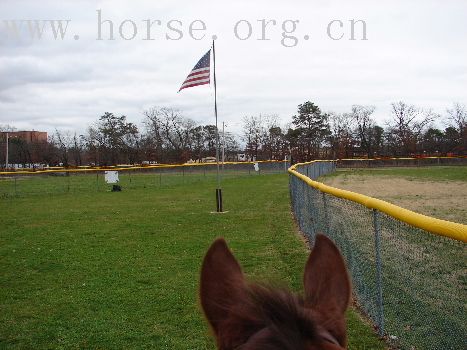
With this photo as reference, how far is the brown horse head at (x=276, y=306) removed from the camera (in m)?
1.00

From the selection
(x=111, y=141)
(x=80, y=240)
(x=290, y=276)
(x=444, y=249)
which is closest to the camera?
(x=444, y=249)

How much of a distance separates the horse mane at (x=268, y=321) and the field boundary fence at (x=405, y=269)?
1843 millimetres

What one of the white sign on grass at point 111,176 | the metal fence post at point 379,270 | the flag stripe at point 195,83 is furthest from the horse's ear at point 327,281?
the white sign on grass at point 111,176

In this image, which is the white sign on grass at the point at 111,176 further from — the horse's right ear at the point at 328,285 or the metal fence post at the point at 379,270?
the horse's right ear at the point at 328,285

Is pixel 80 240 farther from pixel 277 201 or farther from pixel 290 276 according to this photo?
pixel 277 201

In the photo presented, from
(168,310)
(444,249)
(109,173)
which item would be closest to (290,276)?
(168,310)

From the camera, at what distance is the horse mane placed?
0.96m

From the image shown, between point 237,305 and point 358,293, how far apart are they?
4710 millimetres

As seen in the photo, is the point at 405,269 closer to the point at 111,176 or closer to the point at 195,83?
the point at 195,83

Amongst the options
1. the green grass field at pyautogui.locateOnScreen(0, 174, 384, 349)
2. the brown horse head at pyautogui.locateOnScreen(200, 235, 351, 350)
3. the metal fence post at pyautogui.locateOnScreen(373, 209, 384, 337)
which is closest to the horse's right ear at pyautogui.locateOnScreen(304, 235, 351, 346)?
the brown horse head at pyautogui.locateOnScreen(200, 235, 351, 350)

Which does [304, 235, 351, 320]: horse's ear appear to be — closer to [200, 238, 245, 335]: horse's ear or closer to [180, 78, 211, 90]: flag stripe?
[200, 238, 245, 335]: horse's ear

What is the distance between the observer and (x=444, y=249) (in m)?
3.15

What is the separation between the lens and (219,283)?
50.6 inches

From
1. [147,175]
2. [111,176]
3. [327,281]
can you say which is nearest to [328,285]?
[327,281]
